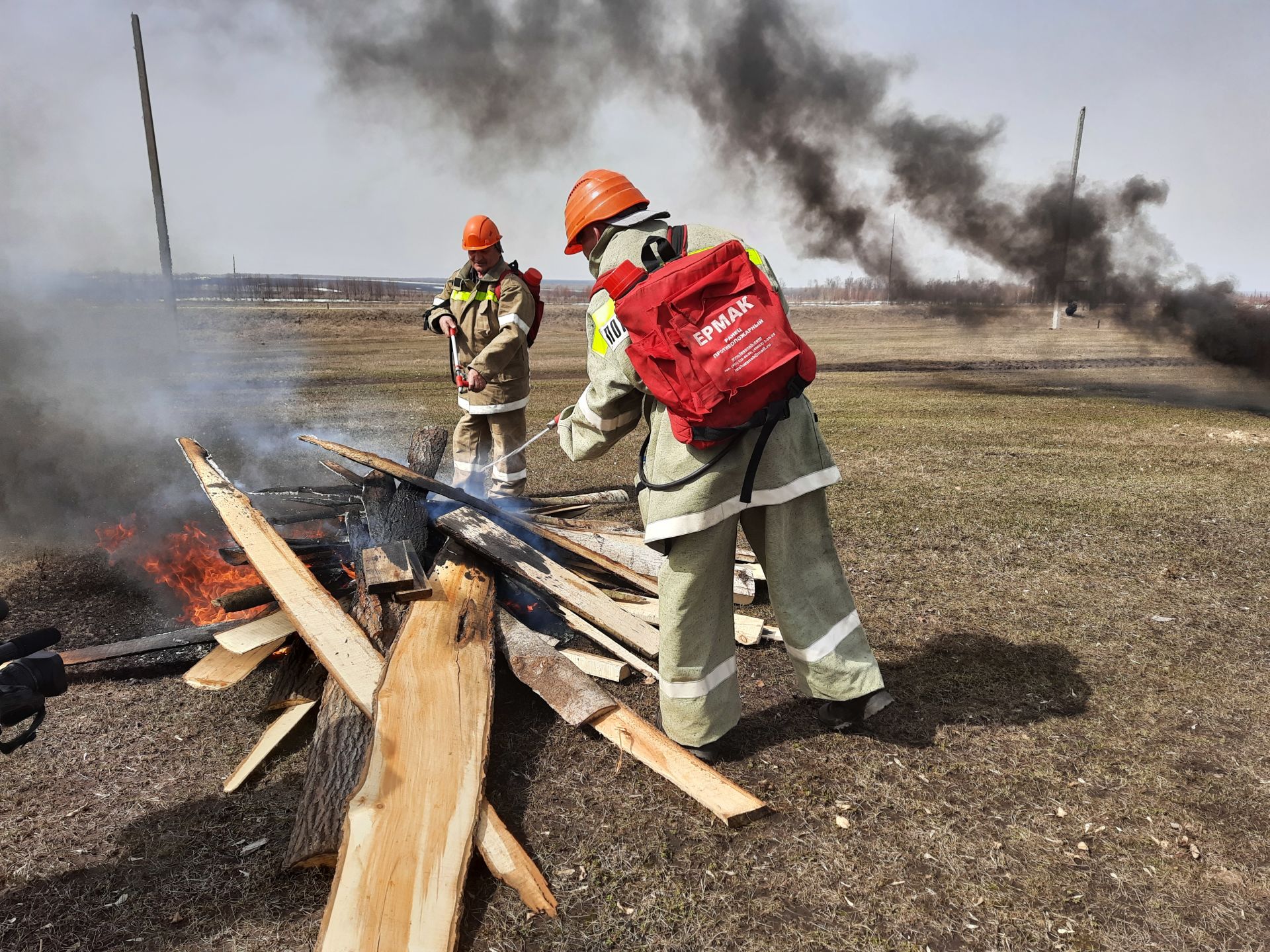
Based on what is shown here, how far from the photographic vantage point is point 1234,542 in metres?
6.02

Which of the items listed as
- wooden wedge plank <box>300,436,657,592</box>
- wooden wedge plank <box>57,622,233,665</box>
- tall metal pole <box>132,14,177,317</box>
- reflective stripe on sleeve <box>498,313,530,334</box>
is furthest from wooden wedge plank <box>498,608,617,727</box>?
tall metal pole <box>132,14,177,317</box>

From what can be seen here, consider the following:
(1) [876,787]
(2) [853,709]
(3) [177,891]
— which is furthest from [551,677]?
(3) [177,891]

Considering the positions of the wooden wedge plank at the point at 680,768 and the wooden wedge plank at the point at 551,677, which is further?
the wooden wedge plank at the point at 551,677

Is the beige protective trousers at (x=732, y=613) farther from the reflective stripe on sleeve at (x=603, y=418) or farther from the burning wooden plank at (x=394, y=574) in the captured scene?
the burning wooden plank at (x=394, y=574)

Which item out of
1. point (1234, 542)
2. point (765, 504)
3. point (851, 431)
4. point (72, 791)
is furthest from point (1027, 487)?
point (72, 791)

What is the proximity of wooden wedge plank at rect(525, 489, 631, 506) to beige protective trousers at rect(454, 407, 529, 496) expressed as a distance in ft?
0.76

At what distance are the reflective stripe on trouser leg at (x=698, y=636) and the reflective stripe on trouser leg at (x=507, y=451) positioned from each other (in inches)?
128

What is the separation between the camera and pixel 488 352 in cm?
589

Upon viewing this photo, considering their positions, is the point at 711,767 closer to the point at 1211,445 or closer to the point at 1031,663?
the point at 1031,663

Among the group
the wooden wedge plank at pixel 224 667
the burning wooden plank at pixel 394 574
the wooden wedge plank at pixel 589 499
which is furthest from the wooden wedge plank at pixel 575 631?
the wooden wedge plank at pixel 589 499

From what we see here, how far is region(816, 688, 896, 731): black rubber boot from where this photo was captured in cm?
323

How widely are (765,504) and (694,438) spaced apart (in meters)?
0.41

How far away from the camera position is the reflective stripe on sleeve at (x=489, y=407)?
610 cm

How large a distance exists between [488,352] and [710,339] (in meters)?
3.54
